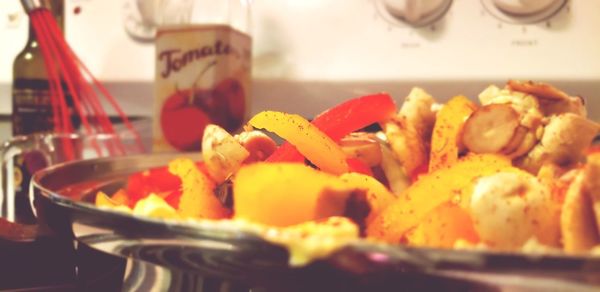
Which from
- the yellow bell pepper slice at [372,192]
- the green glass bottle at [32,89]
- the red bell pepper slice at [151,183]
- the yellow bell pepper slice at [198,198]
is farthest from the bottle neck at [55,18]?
the yellow bell pepper slice at [372,192]

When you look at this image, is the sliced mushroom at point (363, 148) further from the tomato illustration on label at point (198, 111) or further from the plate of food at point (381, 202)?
the tomato illustration on label at point (198, 111)

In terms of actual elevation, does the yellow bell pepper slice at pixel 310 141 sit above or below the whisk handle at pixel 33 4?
below

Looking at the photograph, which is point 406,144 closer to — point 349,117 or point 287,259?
point 349,117

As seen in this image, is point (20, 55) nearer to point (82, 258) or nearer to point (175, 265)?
point (82, 258)

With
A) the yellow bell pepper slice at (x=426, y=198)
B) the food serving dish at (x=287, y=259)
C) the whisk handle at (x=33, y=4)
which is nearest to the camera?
the food serving dish at (x=287, y=259)

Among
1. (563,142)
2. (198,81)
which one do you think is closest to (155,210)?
(563,142)

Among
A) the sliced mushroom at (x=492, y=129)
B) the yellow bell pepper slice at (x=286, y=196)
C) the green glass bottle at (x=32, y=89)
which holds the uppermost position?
the sliced mushroom at (x=492, y=129)

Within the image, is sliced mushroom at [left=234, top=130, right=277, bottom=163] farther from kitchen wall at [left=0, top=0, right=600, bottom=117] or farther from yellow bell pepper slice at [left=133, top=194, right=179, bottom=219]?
kitchen wall at [left=0, top=0, right=600, bottom=117]
